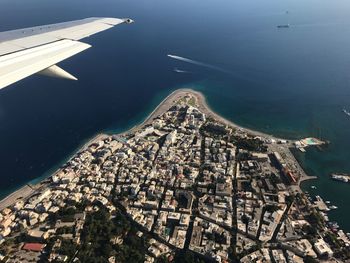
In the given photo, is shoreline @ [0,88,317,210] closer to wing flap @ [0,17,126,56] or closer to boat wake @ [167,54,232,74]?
boat wake @ [167,54,232,74]

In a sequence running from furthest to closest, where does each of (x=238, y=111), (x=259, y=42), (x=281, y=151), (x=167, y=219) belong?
(x=259, y=42)
(x=238, y=111)
(x=281, y=151)
(x=167, y=219)

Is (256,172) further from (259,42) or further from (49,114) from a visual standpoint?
(259,42)

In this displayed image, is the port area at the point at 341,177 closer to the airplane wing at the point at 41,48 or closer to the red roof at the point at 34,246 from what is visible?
the airplane wing at the point at 41,48

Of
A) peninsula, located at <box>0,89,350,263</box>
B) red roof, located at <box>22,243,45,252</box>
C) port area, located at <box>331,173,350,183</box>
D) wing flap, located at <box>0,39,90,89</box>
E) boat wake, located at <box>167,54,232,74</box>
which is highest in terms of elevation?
wing flap, located at <box>0,39,90,89</box>

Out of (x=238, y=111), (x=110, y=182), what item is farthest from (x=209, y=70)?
(x=110, y=182)

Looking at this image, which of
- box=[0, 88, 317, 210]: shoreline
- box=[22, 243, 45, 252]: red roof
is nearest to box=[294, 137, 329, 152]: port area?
box=[0, 88, 317, 210]: shoreline
